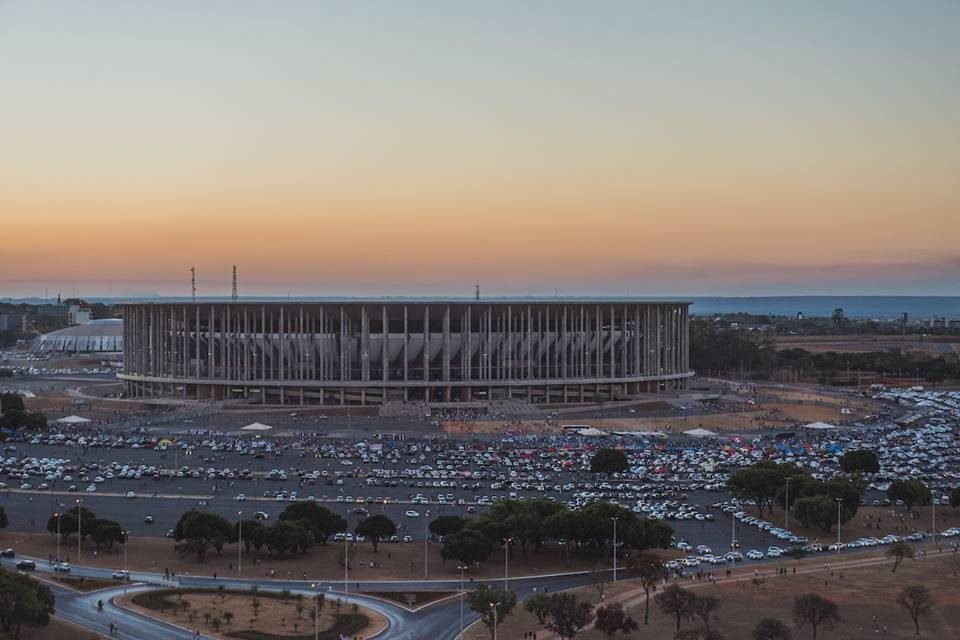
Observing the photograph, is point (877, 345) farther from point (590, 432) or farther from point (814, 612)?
point (814, 612)

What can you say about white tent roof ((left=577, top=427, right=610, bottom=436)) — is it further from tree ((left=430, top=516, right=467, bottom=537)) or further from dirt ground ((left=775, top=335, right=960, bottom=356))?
dirt ground ((left=775, top=335, right=960, bottom=356))

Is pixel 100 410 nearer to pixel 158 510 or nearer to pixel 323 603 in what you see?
pixel 158 510

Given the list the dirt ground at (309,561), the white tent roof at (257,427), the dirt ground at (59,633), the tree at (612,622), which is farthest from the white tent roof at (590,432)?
the dirt ground at (59,633)

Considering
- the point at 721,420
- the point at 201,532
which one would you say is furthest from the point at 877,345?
the point at 201,532

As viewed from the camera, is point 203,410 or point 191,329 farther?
point 191,329

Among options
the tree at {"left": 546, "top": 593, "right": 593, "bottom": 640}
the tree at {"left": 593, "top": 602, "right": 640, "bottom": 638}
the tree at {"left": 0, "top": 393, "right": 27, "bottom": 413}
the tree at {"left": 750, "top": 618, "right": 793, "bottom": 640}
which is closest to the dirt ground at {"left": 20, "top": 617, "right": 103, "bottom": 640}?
the tree at {"left": 546, "top": 593, "right": 593, "bottom": 640}

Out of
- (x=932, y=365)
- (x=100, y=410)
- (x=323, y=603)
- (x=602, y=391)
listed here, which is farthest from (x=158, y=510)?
(x=932, y=365)
